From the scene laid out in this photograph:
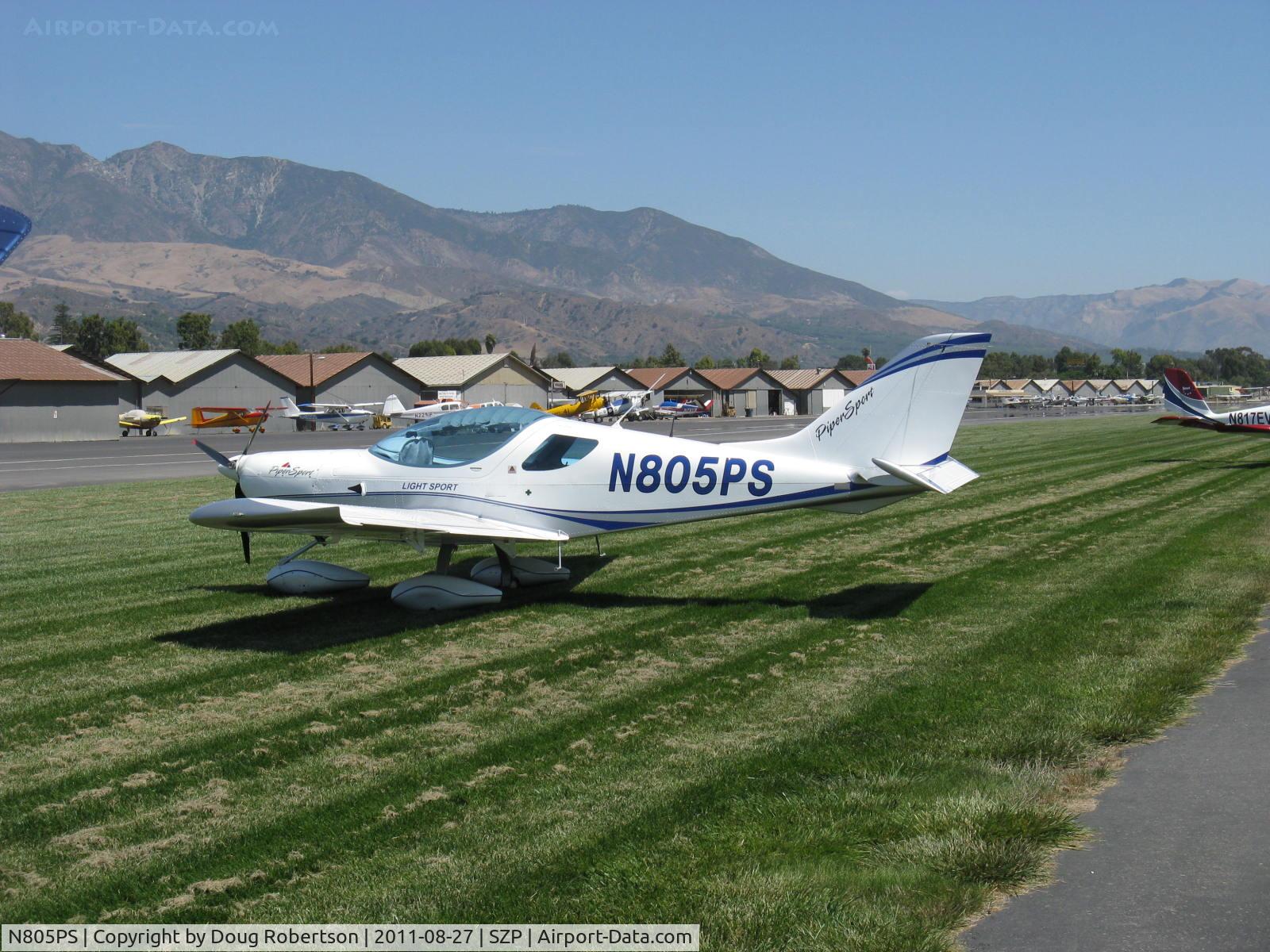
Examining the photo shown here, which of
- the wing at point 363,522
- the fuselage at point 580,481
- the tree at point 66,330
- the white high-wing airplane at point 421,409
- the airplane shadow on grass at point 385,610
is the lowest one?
the white high-wing airplane at point 421,409

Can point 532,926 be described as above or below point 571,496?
below

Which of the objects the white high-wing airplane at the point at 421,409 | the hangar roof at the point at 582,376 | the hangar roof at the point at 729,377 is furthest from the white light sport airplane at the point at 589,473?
the hangar roof at the point at 729,377

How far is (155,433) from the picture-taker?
73.5 meters

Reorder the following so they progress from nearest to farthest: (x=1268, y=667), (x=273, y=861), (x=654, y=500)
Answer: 1. (x=273, y=861)
2. (x=1268, y=667)
3. (x=654, y=500)

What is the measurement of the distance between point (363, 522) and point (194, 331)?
16491cm

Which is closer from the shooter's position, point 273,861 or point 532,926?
point 532,926

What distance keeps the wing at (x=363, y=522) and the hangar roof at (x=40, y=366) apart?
199ft

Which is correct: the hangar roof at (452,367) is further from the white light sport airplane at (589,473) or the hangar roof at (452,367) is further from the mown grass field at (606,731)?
the white light sport airplane at (589,473)

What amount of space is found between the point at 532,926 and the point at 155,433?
7535 centimetres

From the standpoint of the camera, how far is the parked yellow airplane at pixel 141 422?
7075 centimetres

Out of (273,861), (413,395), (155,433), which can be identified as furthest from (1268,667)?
(413,395)

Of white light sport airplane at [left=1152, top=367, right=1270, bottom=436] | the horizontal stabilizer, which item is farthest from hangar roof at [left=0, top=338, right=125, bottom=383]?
the horizontal stabilizer

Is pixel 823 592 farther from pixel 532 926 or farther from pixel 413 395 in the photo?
pixel 413 395

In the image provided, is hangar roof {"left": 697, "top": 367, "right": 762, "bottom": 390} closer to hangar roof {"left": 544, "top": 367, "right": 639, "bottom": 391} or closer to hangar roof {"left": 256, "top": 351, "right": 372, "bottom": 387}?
hangar roof {"left": 544, "top": 367, "right": 639, "bottom": 391}
